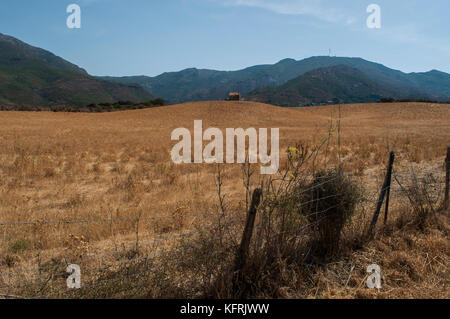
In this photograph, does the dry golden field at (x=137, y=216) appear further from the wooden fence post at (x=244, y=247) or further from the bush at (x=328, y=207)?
the wooden fence post at (x=244, y=247)

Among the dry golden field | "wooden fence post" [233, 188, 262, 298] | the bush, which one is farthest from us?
the bush

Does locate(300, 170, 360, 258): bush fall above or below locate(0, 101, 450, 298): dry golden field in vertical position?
above

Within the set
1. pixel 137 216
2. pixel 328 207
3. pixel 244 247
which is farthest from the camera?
pixel 137 216

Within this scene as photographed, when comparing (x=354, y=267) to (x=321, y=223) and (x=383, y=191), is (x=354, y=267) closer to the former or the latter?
(x=321, y=223)

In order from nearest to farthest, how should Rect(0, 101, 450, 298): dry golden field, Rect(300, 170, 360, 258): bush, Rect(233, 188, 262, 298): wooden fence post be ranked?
Rect(233, 188, 262, 298): wooden fence post < Rect(0, 101, 450, 298): dry golden field < Rect(300, 170, 360, 258): bush

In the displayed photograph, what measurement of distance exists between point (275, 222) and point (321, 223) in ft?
2.43

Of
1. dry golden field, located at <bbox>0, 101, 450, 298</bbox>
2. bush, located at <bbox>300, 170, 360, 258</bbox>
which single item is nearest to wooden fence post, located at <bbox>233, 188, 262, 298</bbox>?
dry golden field, located at <bbox>0, 101, 450, 298</bbox>

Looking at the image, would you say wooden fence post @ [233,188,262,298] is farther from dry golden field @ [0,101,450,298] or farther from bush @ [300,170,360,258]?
bush @ [300,170,360,258]

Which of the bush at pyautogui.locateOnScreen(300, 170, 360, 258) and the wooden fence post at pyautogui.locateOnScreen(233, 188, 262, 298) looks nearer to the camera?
the wooden fence post at pyautogui.locateOnScreen(233, 188, 262, 298)

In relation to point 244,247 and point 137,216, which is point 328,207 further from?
point 137,216

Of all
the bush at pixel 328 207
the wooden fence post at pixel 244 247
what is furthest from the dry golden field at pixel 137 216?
the wooden fence post at pixel 244 247

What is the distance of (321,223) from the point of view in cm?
371

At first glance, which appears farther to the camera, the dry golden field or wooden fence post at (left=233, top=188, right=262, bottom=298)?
the dry golden field

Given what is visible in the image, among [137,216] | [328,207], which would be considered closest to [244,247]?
[328,207]
